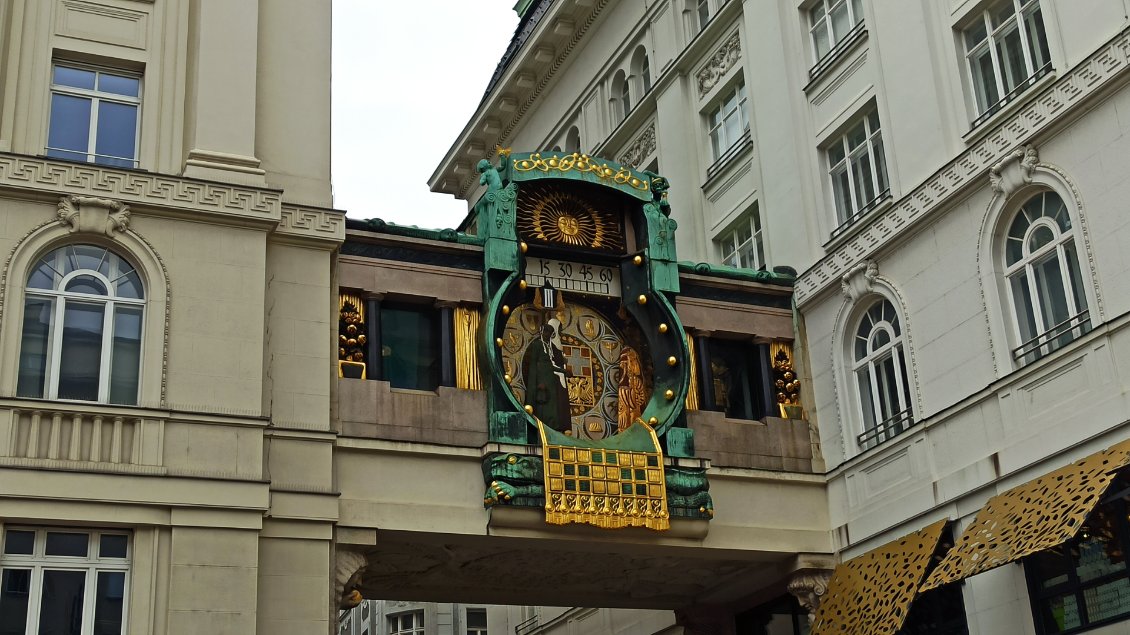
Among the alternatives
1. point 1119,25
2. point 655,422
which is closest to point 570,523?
point 655,422

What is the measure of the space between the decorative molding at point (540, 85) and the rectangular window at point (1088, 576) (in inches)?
786

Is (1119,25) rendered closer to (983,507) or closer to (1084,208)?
(1084,208)

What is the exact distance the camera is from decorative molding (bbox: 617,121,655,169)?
1281 inches

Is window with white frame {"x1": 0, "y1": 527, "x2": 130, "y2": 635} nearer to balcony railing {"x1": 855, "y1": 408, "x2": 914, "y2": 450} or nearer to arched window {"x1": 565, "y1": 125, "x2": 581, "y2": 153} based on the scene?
balcony railing {"x1": 855, "y1": 408, "x2": 914, "y2": 450}

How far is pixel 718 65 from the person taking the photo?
1172 inches

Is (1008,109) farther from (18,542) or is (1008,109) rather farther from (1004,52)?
(18,542)

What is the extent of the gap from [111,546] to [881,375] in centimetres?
1204

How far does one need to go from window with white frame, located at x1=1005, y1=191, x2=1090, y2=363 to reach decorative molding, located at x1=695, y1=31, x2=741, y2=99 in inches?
389

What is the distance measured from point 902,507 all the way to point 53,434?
40.1ft

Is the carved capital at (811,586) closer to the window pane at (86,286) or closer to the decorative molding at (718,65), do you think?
the decorative molding at (718,65)

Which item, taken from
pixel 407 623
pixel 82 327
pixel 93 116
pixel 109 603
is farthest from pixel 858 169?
pixel 407 623

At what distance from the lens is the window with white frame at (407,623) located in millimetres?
51375

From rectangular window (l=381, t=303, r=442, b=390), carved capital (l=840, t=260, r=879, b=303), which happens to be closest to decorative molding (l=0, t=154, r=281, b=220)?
rectangular window (l=381, t=303, r=442, b=390)

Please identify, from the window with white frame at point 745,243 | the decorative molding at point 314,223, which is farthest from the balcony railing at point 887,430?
the decorative molding at point 314,223
